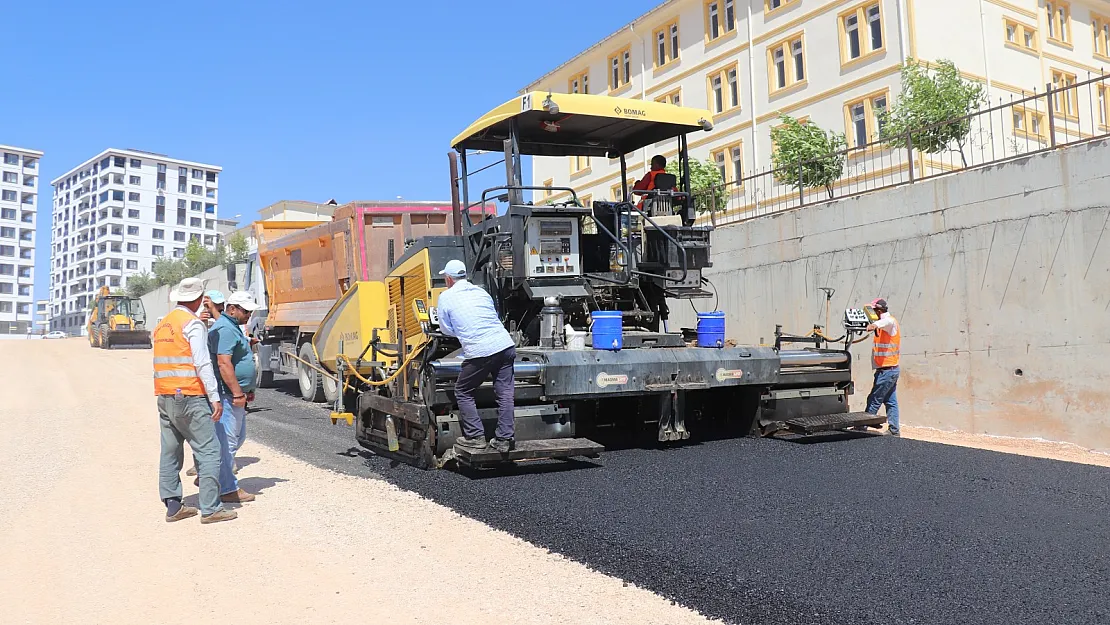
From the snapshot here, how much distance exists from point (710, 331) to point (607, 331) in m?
1.03

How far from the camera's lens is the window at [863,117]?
19.1m

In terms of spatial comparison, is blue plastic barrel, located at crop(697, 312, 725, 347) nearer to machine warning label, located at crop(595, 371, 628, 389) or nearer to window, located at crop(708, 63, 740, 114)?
machine warning label, located at crop(595, 371, 628, 389)

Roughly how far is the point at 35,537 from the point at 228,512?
968 millimetres

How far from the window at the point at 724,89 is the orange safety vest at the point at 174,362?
20.7 meters

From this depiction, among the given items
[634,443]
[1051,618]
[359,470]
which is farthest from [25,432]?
[1051,618]

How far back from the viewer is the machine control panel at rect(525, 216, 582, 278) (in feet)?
18.0

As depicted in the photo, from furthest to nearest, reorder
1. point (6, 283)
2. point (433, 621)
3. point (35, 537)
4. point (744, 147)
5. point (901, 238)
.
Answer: point (6, 283), point (744, 147), point (901, 238), point (35, 537), point (433, 621)

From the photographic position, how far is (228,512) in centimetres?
459

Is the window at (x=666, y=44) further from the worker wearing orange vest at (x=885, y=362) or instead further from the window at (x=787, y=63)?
the worker wearing orange vest at (x=885, y=362)

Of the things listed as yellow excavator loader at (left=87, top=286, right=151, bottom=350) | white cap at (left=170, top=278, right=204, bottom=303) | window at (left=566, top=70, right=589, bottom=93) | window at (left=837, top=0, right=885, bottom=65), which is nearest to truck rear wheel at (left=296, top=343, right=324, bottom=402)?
white cap at (left=170, top=278, right=204, bottom=303)

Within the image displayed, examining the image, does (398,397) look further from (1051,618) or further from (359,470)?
(1051,618)

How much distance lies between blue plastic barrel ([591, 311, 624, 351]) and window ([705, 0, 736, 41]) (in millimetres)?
19973

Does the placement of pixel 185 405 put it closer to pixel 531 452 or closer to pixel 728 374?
pixel 531 452

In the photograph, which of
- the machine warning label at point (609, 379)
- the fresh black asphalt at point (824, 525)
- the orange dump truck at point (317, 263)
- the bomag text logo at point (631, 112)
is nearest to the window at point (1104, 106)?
the bomag text logo at point (631, 112)
